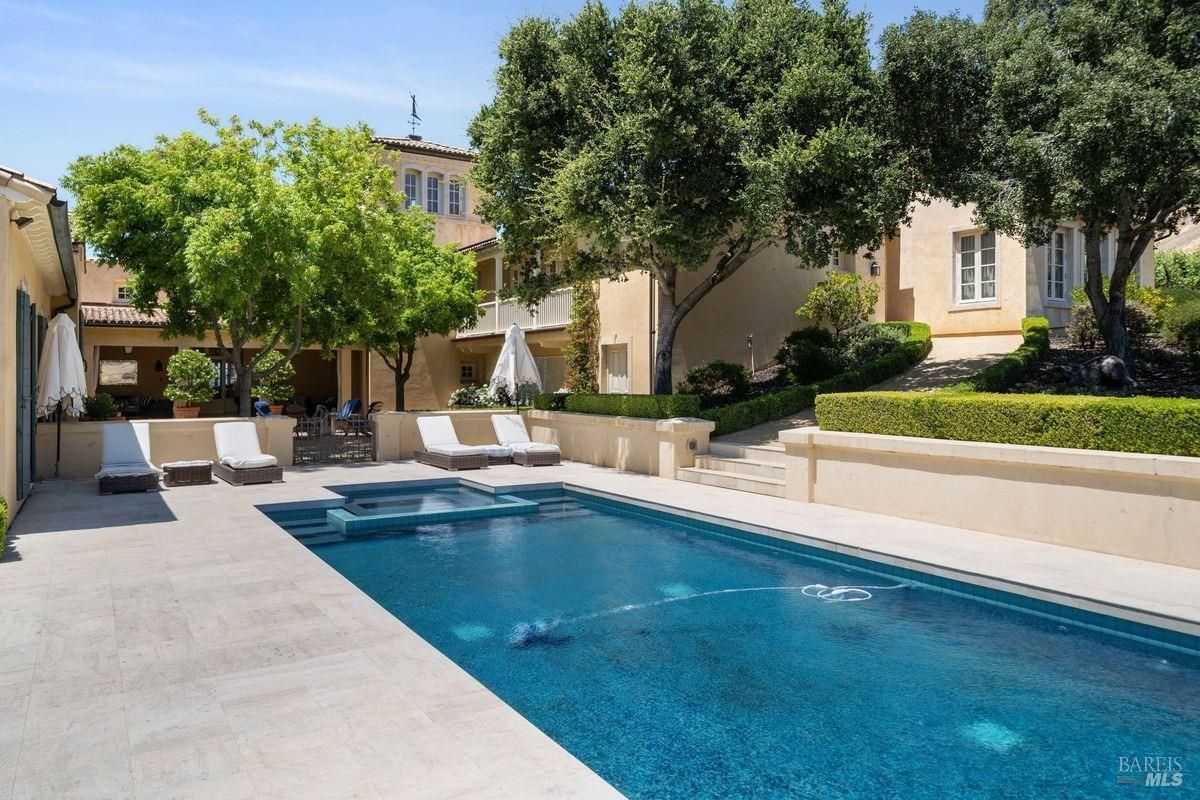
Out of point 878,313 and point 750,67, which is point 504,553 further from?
point 878,313

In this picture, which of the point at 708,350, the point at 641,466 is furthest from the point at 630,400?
the point at 708,350

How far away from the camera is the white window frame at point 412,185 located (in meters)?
32.1

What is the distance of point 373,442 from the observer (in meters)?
17.7

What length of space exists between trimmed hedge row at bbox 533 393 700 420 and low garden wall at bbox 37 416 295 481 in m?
6.29

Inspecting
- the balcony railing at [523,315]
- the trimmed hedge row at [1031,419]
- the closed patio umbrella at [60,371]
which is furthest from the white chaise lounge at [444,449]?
the trimmed hedge row at [1031,419]

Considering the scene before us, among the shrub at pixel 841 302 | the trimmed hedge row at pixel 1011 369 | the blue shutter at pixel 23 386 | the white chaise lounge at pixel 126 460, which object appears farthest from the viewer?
the shrub at pixel 841 302

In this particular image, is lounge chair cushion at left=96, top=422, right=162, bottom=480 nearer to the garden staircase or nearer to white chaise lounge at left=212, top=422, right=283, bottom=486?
white chaise lounge at left=212, top=422, right=283, bottom=486

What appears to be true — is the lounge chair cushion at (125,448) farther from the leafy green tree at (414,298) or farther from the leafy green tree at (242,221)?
the leafy green tree at (414,298)

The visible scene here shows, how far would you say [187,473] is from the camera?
1323 centimetres

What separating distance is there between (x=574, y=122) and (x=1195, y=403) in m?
11.5

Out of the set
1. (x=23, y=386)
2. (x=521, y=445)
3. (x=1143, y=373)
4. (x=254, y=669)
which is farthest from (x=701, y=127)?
(x=254, y=669)

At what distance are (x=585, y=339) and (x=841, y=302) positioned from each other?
7.16 metres

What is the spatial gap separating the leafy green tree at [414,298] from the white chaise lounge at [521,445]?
394cm

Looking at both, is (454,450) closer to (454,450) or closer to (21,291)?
(454,450)
